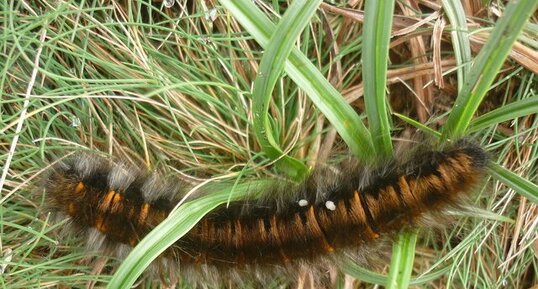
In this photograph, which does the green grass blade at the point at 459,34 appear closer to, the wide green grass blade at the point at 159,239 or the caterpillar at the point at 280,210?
the caterpillar at the point at 280,210

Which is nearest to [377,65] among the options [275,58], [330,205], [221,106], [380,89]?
[380,89]

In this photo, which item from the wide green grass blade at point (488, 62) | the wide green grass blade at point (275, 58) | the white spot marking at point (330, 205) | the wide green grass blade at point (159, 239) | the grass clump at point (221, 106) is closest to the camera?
the wide green grass blade at point (488, 62)

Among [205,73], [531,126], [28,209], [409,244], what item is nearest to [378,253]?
[409,244]

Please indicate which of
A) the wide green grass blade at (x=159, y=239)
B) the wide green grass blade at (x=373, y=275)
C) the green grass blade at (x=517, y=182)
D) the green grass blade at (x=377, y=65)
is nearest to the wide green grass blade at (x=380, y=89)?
the green grass blade at (x=377, y=65)

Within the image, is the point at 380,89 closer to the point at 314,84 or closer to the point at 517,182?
the point at 314,84

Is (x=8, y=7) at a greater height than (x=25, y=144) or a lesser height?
greater

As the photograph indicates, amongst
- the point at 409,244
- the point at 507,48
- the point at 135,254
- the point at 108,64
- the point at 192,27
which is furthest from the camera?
the point at 192,27

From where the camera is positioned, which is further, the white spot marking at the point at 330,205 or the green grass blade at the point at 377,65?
the white spot marking at the point at 330,205

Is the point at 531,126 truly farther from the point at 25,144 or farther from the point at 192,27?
the point at 25,144
